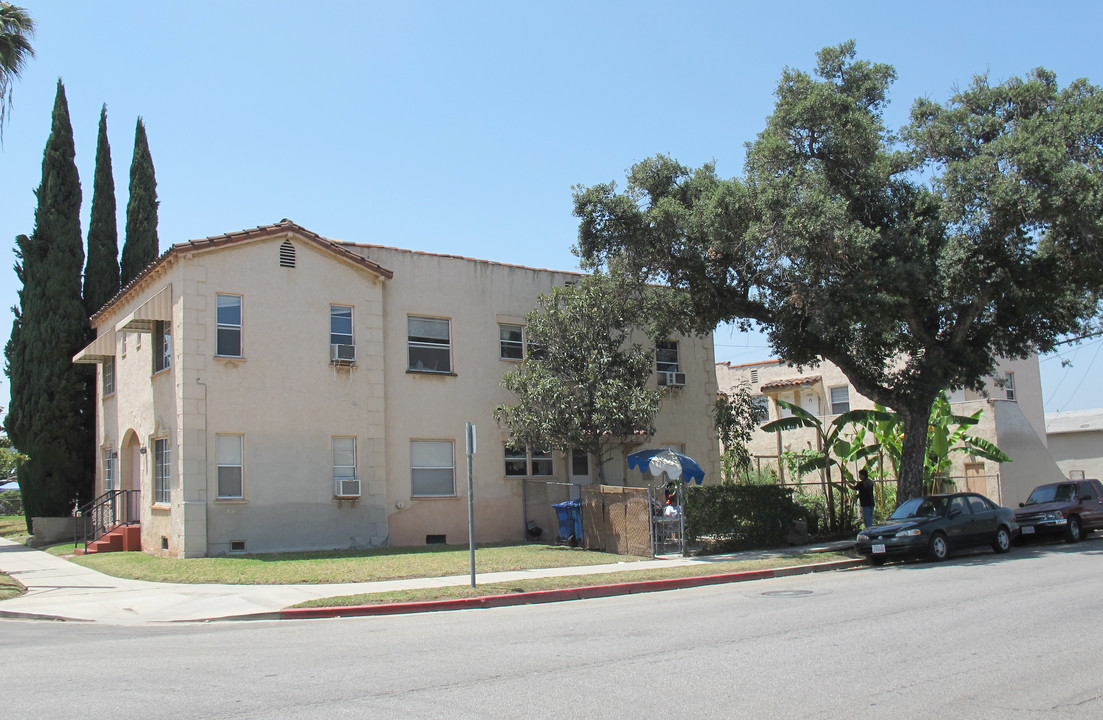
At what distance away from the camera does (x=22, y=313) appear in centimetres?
2953

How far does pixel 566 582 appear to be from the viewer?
14945 millimetres

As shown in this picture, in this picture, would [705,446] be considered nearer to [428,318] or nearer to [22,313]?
[428,318]

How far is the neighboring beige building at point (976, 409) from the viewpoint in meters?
29.4

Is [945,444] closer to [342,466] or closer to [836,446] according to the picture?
[836,446]

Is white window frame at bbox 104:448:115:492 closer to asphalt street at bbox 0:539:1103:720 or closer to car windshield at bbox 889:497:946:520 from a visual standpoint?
asphalt street at bbox 0:539:1103:720

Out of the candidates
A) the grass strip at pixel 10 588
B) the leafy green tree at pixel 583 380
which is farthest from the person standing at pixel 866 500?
the grass strip at pixel 10 588

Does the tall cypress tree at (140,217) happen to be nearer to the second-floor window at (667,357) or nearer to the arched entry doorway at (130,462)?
the arched entry doorway at (130,462)

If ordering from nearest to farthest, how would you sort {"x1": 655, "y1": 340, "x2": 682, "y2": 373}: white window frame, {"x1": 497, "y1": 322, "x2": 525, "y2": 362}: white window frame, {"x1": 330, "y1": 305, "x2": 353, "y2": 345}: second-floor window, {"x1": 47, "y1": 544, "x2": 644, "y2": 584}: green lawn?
1. {"x1": 47, "y1": 544, "x2": 644, "y2": 584}: green lawn
2. {"x1": 330, "y1": 305, "x2": 353, "y2": 345}: second-floor window
3. {"x1": 497, "y1": 322, "x2": 525, "y2": 362}: white window frame
4. {"x1": 655, "y1": 340, "x2": 682, "y2": 373}: white window frame

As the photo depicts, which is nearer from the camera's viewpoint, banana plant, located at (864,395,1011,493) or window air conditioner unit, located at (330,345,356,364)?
window air conditioner unit, located at (330,345,356,364)

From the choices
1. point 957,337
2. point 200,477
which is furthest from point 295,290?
point 957,337

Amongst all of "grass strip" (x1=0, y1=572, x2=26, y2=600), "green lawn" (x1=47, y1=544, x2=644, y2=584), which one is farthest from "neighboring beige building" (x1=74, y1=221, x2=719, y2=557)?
"grass strip" (x1=0, y1=572, x2=26, y2=600)

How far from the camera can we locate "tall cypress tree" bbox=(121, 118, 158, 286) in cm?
3056

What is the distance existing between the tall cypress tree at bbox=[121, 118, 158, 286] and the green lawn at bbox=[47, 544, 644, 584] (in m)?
12.6

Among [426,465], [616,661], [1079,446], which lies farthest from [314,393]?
[1079,446]
